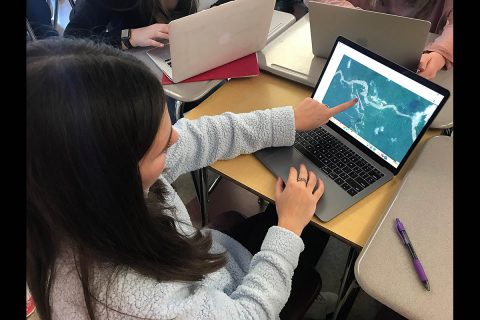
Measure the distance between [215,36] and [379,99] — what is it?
49 cm

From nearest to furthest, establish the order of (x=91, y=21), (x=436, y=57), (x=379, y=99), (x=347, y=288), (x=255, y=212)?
(x=379, y=99) < (x=347, y=288) < (x=436, y=57) < (x=91, y=21) < (x=255, y=212)

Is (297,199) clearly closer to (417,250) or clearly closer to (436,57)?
(417,250)

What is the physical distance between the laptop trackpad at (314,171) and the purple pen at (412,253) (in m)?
0.11

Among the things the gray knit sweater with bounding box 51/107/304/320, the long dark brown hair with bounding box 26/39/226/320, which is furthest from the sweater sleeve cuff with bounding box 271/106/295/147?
the long dark brown hair with bounding box 26/39/226/320

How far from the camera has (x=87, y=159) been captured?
1.55ft

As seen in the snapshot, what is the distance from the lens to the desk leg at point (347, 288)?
0.89 m

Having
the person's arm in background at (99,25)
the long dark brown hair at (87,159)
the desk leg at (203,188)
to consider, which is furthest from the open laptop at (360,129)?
the person's arm in background at (99,25)

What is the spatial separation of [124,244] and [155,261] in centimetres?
7

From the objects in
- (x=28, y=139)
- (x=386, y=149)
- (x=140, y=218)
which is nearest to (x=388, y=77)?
(x=386, y=149)

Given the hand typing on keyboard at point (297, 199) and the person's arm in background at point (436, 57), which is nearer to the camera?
the hand typing on keyboard at point (297, 199)

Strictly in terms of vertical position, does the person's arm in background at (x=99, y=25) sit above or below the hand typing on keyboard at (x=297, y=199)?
above

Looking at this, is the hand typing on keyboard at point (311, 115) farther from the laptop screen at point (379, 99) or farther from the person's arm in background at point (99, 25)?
the person's arm in background at point (99, 25)

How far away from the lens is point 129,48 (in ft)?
4.47

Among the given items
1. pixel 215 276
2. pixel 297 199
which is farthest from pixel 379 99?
pixel 215 276
